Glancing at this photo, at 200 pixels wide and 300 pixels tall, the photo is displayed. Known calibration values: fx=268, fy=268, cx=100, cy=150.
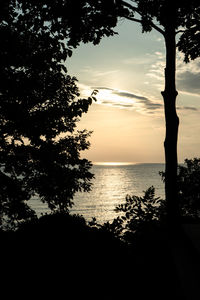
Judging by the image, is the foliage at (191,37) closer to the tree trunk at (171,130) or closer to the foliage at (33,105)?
the tree trunk at (171,130)

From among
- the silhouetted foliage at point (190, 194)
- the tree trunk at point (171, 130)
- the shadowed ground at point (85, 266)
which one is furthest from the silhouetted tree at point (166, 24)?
the silhouetted foliage at point (190, 194)

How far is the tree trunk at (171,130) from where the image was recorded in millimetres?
9016

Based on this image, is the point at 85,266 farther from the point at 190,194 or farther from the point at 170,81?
the point at 190,194

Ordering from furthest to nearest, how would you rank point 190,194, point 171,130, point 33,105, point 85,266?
point 190,194 → point 33,105 → point 171,130 → point 85,266

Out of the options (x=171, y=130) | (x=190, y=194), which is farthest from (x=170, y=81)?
(x=190, y=194)

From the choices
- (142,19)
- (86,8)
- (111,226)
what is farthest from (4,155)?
(142,19)

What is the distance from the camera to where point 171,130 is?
29.7 feet

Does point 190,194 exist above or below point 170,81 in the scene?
below

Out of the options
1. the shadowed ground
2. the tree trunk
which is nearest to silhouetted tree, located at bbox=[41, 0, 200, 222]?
the tree trunk

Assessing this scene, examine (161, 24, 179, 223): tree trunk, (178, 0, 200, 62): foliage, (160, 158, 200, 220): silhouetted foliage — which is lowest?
(160, 158, 200, 220): silhouetted foliage

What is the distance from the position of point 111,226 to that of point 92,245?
177cm

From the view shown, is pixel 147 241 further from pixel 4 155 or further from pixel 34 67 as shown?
pixel 34 67

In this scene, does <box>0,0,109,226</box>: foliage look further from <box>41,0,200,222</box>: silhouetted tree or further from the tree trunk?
the tree trunk

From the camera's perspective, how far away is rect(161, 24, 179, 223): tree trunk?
9016 mm
